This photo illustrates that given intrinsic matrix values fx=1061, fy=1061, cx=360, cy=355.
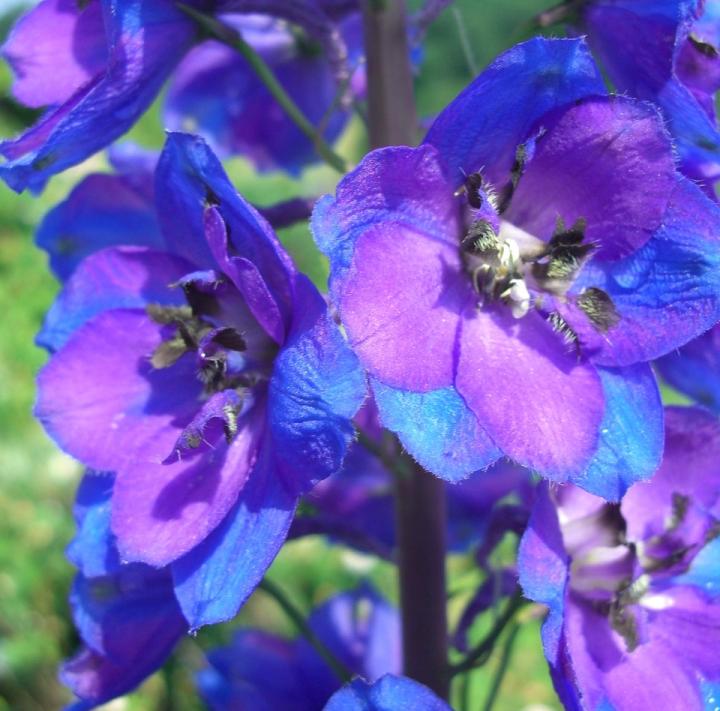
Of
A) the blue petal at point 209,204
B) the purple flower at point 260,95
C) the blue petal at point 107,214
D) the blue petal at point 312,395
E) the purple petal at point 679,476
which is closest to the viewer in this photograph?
the blue petal at point 312,395

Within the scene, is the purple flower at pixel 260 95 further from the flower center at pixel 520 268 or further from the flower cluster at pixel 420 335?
the flower center at pixel 520 268

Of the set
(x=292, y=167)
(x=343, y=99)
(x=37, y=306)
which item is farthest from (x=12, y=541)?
(x=343, y=99)

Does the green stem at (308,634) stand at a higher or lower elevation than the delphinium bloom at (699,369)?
lower

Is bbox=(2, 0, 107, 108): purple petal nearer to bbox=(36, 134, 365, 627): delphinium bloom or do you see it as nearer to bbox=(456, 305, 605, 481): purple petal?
bbox=(36, 134, 365, 627): delphinium bloom

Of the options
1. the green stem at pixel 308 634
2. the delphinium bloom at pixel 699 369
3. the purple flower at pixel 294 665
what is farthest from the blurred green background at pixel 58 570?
the delphinium bloom at pixel 699 369

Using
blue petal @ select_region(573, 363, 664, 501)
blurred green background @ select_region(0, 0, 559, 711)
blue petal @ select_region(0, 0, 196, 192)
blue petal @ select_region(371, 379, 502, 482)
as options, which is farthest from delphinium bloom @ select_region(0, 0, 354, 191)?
blurred green background @ select_region(0, 0, 559, 711)

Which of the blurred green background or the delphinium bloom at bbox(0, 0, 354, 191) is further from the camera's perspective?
the blurred green background

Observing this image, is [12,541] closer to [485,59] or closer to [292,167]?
[292,167]
